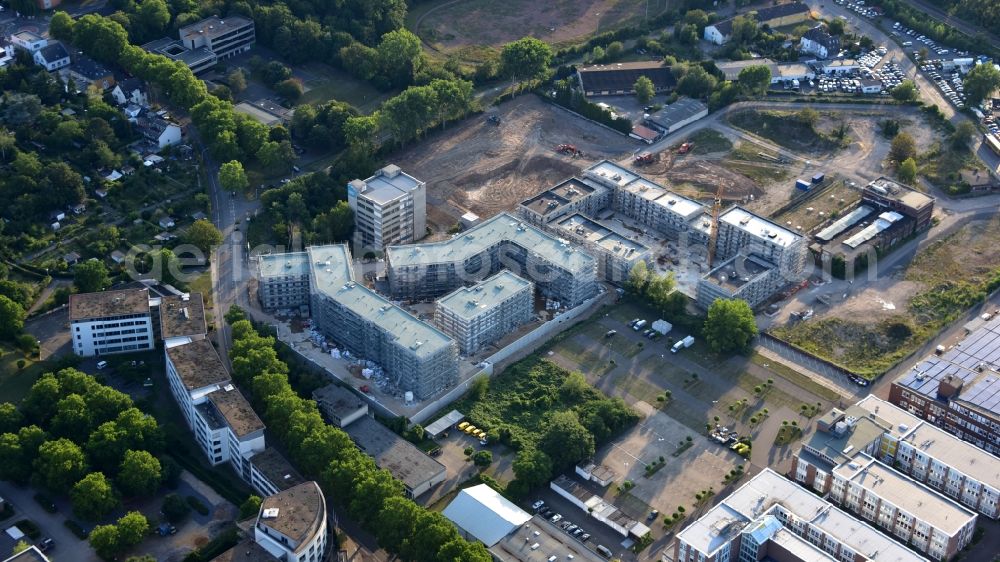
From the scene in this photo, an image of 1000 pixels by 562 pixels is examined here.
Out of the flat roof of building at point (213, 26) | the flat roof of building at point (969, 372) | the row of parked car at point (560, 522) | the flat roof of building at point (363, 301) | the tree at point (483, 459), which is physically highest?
the flat roof of building at point (213, 26)

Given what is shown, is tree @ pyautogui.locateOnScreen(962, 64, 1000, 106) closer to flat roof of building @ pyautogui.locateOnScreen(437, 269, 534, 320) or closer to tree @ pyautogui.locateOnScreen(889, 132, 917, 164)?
tree @ pyautogui.locateOnScreen(889, 132, 917, 164)

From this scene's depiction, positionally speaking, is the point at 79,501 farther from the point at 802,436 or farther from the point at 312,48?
the point at 312,48

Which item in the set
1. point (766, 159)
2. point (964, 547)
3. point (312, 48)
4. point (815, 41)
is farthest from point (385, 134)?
point (964, 547)

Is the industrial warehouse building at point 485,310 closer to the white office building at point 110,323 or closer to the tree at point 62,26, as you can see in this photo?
the white office building at point 110,323

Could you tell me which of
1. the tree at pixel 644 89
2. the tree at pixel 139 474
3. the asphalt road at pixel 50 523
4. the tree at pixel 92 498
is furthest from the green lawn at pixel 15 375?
the tree at pixel 644 89

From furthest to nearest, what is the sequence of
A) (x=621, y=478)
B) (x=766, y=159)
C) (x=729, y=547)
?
(x=766, y=159) → (x=621, y=478) → (x=729, y=547)
